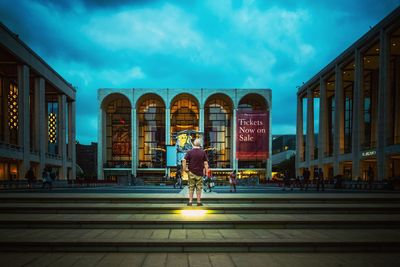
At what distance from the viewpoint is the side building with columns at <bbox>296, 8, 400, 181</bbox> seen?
31.1 metres

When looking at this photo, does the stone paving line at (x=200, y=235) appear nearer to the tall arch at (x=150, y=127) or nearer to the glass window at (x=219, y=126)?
the glass window at (x=219, y=126)

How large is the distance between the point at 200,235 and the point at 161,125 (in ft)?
217

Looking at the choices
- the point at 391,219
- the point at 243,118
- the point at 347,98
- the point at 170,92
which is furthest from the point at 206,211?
the point at 170,92

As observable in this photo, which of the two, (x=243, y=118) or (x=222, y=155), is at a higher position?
(x=243, y=118)

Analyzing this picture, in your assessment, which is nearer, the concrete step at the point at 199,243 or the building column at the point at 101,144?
the concrete step at the point at 199,243

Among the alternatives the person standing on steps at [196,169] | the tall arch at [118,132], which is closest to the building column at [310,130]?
the tall arch at [118,132]

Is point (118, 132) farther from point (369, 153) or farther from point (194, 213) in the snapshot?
point (194, 213)

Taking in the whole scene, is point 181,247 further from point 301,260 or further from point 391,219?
point 391,219

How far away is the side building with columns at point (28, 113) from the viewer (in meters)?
36.8

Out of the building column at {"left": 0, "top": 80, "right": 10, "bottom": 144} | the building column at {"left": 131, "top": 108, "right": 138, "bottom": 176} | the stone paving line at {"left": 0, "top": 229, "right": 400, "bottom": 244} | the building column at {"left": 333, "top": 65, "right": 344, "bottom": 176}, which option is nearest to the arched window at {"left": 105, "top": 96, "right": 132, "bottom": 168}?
the building column at {"left": 131, "top": 108, "right": 138, "bottom": 176}

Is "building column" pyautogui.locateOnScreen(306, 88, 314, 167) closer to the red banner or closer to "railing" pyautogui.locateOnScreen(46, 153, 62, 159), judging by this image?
the red banner

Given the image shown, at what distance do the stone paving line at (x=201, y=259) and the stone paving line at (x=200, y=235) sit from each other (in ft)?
0.88

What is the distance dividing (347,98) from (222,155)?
2725 cm

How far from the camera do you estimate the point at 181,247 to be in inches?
207
